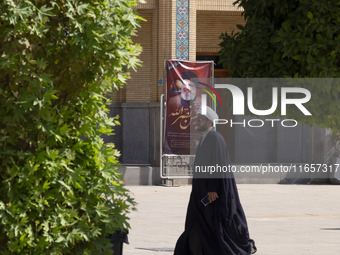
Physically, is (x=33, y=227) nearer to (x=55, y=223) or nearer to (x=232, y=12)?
(x=55, y=223)

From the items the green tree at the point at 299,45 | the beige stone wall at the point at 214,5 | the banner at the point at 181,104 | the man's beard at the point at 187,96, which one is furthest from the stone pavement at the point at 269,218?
the beige stone wall at the point at 214,5

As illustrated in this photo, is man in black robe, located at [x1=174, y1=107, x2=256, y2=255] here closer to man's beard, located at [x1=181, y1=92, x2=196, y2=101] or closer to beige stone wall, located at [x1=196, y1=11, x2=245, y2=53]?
man's beard, located at [x1=181, y1=92, x2=196, y2=101]

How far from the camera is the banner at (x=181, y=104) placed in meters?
23.0

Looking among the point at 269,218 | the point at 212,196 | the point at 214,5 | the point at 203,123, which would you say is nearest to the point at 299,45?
the point at 203,123

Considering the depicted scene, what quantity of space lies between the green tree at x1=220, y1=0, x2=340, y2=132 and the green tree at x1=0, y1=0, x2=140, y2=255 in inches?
88.1

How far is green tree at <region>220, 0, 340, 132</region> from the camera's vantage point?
27.9 feet

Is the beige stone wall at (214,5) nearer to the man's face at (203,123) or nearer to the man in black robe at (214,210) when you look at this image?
the man in black robe at (214,210)

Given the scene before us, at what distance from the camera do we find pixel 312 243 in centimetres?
1267

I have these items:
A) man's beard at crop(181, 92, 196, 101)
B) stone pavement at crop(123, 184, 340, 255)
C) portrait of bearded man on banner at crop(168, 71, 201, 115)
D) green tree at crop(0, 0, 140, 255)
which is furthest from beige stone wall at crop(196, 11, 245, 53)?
green tree at crop(0, 0, 140, 255)

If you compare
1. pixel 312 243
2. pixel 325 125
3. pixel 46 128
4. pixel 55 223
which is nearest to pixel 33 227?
pixel 55 223

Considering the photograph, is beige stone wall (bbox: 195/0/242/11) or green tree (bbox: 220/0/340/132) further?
beige stone wall (bbox: 195/0/242/11)

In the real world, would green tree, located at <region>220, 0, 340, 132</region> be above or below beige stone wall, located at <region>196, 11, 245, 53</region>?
below

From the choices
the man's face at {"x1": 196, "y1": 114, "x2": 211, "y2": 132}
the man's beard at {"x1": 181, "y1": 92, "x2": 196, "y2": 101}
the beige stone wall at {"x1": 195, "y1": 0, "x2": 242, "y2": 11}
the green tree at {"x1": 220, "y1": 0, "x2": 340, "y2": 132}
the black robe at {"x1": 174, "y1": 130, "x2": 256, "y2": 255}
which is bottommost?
the black robe at {"x1": 174, "y1": 130, "x2": 256, "y2": 255}

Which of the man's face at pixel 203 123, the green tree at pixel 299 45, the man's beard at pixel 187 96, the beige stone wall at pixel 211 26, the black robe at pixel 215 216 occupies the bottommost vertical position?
the black robe at pixel 215 216
